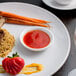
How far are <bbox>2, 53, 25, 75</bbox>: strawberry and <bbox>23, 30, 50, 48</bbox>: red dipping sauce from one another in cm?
33

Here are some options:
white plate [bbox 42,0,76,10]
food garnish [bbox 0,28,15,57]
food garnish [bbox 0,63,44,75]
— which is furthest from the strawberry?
white plate [bbox 42,0,76,10]

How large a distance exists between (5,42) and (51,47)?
52 centimetres

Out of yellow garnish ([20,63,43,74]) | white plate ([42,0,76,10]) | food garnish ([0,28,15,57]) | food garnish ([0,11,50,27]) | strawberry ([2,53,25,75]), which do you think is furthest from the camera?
white plate ([42,0,76,10])

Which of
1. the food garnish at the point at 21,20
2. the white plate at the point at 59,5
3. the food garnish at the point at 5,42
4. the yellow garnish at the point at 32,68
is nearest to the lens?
the yellow garnish at the point at 32,68

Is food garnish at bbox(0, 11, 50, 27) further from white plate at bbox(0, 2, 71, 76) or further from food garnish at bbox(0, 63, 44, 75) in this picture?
food garnish at bbox(0, 63, 44, 75)

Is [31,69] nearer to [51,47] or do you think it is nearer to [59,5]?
Result: [51,47]

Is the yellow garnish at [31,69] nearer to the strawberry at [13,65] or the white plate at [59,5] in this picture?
the strawberry at [13,65]

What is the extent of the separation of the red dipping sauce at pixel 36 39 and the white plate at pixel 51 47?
0.08 metres

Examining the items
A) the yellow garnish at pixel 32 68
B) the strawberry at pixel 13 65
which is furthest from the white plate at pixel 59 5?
the strawberry at pixel 13 65

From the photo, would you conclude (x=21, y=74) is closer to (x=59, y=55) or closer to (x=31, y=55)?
(x=31, y=55)

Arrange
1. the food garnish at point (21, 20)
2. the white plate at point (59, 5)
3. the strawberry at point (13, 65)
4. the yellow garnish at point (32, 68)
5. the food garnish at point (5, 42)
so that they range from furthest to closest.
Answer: the white plate at point (59, 5) < the food garnish at point (21, 20) < the food garnish at point (5, 42) < the yellow garnish at point (32, 68) < the strawberry at point (13, 65)

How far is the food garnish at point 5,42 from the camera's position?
2295 millimetres

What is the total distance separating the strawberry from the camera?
6.54ft

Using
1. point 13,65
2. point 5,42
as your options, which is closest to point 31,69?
point 13,65
